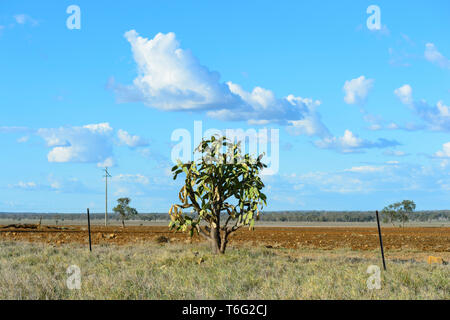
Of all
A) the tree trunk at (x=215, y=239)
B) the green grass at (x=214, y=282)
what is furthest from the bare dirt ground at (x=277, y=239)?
the green grass at (x=214, y=282)

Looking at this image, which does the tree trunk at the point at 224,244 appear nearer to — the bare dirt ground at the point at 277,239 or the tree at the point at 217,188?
the tree at the point at 217,188

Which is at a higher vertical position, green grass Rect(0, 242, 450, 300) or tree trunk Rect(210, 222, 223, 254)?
tree trunk Rect(210, 222, 223, 254)

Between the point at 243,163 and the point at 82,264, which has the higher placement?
the point at 243,163

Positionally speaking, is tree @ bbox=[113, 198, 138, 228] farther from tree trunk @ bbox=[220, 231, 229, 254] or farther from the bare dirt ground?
tree trunk @ bbox=[220, 231, 229, 254]

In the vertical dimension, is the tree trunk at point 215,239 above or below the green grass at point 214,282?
above

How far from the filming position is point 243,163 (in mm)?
18844

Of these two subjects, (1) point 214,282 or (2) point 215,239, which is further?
→ (2) point 215,239

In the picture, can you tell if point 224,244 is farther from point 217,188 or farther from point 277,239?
point 277,239

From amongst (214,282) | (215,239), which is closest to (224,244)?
(215,239)

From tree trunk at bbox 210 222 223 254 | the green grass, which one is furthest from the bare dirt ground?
the green grass

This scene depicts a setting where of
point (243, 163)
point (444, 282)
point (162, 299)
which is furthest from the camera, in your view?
point (243, 163)
